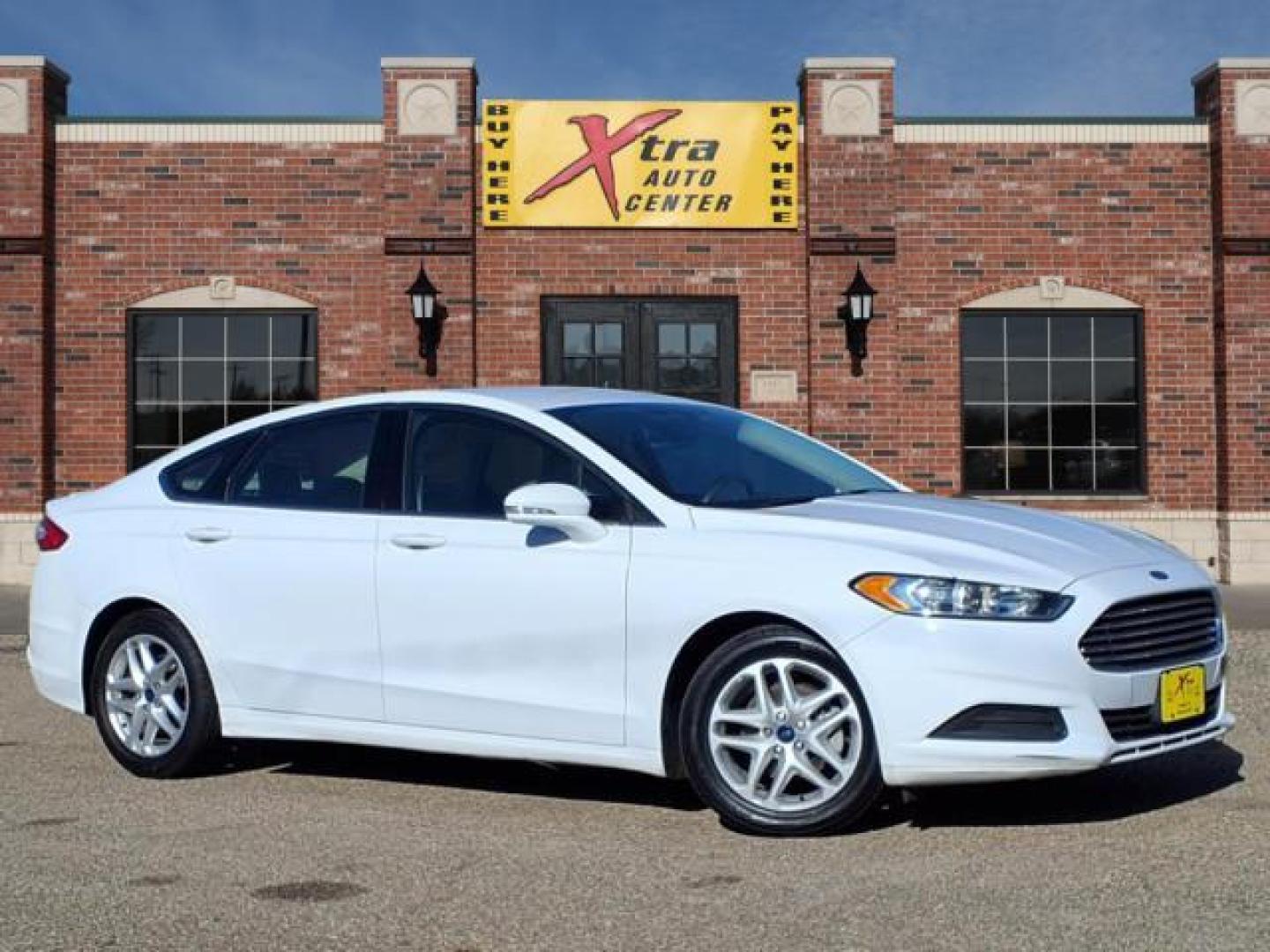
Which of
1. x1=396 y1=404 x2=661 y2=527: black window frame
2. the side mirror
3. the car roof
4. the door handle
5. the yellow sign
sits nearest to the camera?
the side mirror

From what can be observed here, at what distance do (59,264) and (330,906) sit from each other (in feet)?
50.2

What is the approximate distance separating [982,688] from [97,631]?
151 inches

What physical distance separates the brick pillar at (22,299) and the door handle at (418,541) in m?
13.1

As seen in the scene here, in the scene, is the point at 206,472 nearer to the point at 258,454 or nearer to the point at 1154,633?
the point at 258,454

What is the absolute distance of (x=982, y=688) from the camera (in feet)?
17.5

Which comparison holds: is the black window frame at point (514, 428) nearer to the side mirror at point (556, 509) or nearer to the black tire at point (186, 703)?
the side mirror at point (556, 509)

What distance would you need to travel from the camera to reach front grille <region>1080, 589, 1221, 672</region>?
17.9ft

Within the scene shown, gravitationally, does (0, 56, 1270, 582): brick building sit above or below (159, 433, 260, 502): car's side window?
above

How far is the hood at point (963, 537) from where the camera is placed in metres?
5.47

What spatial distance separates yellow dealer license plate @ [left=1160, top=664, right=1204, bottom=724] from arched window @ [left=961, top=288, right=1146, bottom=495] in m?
13.1

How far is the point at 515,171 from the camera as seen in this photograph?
60.6ft

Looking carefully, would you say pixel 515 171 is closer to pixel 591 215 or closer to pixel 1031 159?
pixel 591 215

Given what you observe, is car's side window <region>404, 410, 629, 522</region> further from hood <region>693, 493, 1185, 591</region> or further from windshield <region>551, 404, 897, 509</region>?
hood <region>693, 493, 1185, 591</region>

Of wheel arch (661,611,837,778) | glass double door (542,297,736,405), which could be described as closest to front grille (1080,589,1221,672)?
wheel arch (661,611,837,778)
